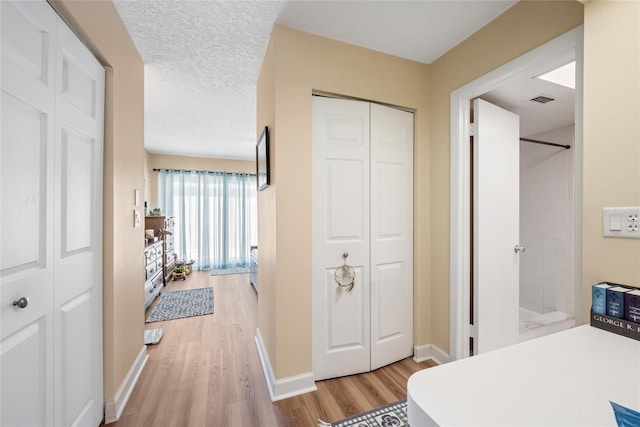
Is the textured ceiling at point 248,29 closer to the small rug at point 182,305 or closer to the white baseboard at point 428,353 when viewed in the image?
the white baseboard at point 428,353

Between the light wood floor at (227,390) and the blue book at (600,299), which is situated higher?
the blue book at (600,299)

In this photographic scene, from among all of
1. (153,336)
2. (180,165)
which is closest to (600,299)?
(153,336)

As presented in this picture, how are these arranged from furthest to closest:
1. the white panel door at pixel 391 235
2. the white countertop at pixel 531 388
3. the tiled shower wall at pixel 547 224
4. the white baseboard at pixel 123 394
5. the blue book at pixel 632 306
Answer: the tiled shower wall at pixel 547 224
the white panel door at pixel 391 235
the white baseboard at pixel 123 394
the blue book at pixel 632 306
the white countertop at pixel 531 388

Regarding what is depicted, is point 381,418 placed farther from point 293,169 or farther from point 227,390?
point 293,169

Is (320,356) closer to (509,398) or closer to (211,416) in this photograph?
(211,416)

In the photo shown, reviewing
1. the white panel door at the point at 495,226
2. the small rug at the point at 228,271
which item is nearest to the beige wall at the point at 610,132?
the white panel door at the point at 495,226

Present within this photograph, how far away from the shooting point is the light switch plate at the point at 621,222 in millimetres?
920

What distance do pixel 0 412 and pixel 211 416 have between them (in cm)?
97

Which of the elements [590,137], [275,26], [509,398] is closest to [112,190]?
[275,26]

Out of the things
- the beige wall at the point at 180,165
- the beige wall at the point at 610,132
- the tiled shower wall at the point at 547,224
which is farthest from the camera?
the beige wall at the point at 180,165

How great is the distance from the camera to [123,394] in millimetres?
1649

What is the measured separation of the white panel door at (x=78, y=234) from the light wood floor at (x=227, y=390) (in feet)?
1.09

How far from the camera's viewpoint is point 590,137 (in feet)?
3.48

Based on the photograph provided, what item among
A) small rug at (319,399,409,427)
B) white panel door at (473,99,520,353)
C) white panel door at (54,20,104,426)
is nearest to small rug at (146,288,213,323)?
white panel door at (54,20,104,426)
